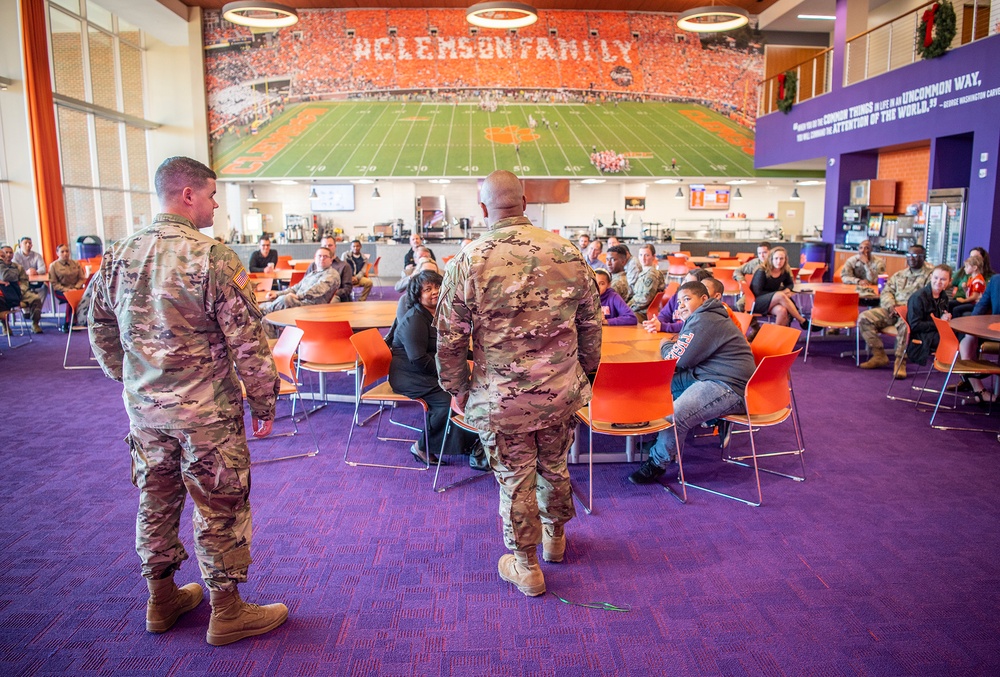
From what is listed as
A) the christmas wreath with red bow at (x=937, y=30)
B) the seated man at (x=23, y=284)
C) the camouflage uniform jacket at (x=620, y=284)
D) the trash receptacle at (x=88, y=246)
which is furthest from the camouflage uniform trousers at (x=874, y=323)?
the trash receptacle at (x=88, y=246)

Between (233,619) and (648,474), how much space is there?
2.29 meters

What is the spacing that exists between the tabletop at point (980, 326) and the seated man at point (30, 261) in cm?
1075

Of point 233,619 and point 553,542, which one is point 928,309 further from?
point 233,619

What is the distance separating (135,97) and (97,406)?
1149 centimetres

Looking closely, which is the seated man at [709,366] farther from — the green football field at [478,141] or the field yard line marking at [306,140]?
the field yard line marking at [306,140]

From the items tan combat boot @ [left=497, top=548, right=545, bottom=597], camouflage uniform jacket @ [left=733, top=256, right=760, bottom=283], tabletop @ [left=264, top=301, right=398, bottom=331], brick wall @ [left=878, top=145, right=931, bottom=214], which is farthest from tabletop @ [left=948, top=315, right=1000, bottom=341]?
brick wall @ [left=878, top=145, right=931, bottom=214]

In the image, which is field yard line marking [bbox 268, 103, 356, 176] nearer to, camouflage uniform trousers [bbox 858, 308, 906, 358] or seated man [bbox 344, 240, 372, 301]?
seated man [bbox 344, 240, 372, 301]

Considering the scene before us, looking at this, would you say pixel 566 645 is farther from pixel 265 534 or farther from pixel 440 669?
pixel 265 534

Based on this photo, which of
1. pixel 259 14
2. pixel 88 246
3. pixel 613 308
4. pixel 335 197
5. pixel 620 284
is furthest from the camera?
pixel 335 197

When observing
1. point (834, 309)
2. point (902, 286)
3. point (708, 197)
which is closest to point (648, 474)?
point (834, 309)

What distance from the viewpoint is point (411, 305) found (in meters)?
3.95

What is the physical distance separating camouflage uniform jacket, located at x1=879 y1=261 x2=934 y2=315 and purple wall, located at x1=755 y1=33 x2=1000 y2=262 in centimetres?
262

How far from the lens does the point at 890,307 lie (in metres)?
6.75

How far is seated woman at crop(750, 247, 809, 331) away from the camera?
22.5 ft
